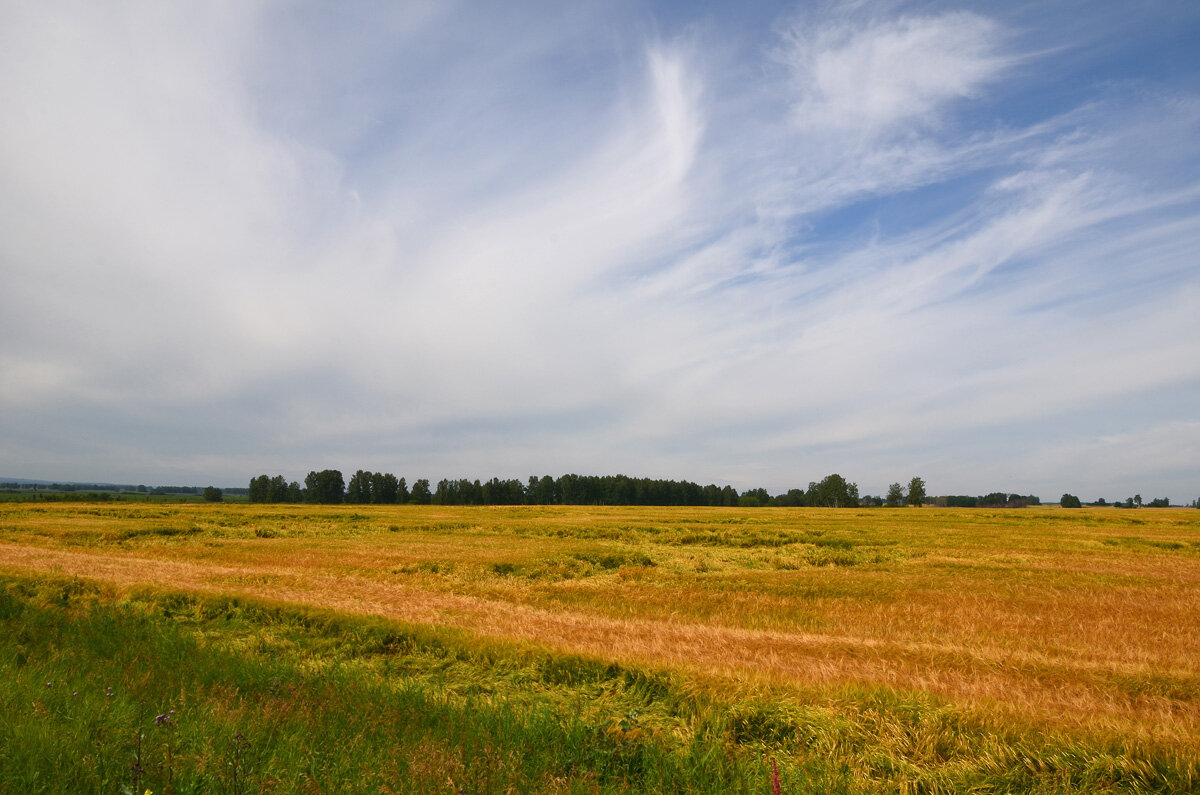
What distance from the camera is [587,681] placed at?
9422 millimetres

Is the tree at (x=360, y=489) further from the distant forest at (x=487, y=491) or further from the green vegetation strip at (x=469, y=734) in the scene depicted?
the green vegetation strip at (x=469, y=734)

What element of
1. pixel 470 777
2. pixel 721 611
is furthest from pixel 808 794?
pixel 721 611

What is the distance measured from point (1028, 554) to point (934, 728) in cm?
3020

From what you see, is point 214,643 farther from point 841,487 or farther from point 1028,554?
point 841,487

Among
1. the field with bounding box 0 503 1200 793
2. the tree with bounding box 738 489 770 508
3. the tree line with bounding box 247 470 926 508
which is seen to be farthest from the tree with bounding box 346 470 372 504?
the field with bounding box 0 503 1200 793

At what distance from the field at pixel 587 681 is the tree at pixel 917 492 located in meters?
157

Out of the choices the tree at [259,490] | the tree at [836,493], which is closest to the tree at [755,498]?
the tree at [836,493]

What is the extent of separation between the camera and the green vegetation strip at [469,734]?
16.4ft

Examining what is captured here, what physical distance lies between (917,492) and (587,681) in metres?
179

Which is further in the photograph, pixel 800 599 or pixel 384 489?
pixel 384 489

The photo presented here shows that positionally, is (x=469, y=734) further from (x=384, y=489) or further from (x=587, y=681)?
(x=384, y=489)

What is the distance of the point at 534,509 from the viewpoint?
78.3 meters

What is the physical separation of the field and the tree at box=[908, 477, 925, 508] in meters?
157

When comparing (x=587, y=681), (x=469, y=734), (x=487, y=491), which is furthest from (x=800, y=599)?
(x=487, y=491)
